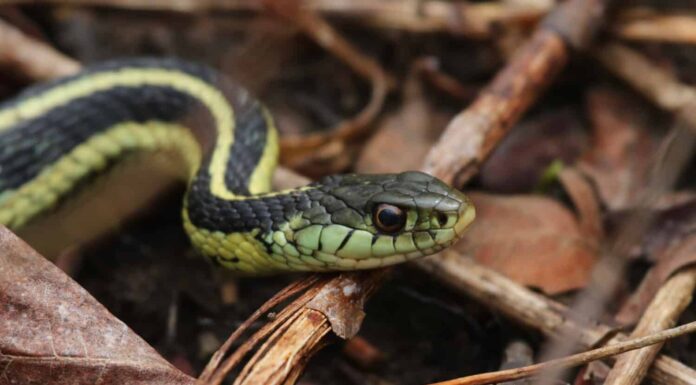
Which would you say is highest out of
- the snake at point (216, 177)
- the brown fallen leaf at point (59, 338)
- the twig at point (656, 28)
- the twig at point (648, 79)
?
the twig at point (656, 28)

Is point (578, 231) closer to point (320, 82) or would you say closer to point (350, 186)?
point (350, 186)

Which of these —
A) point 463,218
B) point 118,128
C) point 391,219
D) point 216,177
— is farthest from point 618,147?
point 118,128

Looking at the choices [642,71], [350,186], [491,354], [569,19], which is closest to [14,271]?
[350,186]

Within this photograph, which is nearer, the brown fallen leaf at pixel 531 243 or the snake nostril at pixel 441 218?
the snake nostril at pixel 441 218

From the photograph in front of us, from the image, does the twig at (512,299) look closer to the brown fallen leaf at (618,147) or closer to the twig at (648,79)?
the brown fallen leaf at (618,147)

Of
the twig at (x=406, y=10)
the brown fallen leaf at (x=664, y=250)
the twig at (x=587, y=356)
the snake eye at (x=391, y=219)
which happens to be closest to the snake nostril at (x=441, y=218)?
the snake eye at (x=391, y=219)

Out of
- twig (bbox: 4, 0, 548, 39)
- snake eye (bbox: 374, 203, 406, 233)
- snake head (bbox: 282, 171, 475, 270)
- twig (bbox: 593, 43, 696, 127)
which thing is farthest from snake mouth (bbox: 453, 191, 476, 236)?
twig (bbox: 4, 0, 548, 39)

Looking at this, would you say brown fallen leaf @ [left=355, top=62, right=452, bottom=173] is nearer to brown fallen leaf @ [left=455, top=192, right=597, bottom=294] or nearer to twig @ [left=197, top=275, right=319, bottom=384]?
brown fallen leaf @ [left=455, top=192, right=597, bottom=294]
